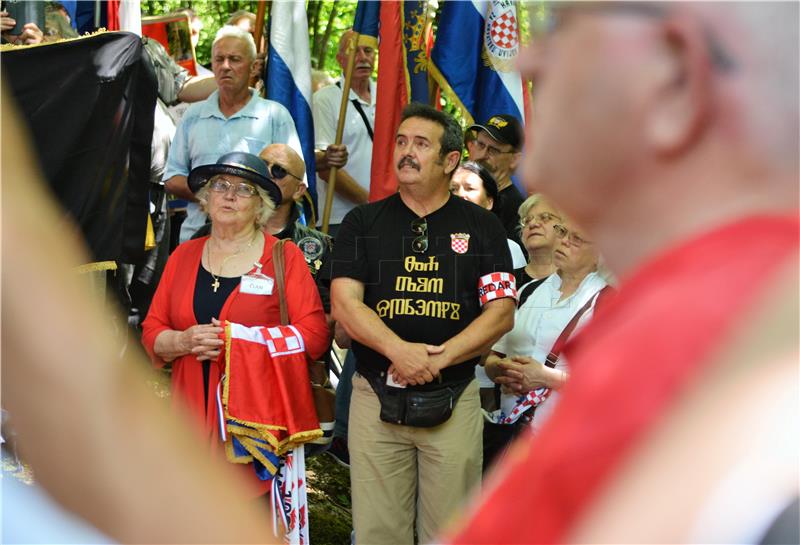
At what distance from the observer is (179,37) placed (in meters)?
10.5

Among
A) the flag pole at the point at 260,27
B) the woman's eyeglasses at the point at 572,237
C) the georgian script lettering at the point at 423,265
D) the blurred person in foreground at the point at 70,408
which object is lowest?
the georgian script lettering at the point at 423,265

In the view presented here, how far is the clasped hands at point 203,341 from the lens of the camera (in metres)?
5.46

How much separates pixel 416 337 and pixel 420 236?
1.79ft

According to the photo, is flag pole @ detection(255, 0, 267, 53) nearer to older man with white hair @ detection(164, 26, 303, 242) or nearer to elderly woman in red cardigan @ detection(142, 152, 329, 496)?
older man with white hair @ detection(164, 26, 303, 242)

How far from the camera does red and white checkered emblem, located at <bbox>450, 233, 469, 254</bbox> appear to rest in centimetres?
552

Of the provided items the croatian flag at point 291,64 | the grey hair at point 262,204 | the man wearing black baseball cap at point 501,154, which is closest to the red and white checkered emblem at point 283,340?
the grey hair at point 262,204

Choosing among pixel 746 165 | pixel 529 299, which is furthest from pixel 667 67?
pixel 529 299

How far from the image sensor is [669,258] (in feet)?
2.99

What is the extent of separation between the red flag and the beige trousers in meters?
2.34

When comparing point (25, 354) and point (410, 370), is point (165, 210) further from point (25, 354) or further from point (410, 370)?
point (25, 354)

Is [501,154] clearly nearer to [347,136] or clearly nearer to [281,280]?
[347,136]

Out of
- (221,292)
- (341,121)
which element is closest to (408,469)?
(221,292)

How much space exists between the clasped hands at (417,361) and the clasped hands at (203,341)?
923mm

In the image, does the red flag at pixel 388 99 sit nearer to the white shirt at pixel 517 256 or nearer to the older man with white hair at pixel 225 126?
the older man with white hair at pixel 225 126
